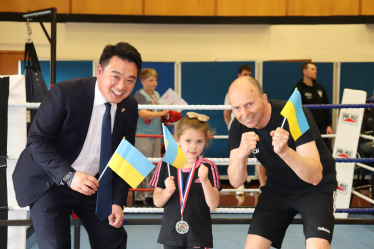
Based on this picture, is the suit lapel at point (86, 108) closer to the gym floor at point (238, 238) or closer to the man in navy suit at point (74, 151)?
the man in navy suit at point (74, 151)

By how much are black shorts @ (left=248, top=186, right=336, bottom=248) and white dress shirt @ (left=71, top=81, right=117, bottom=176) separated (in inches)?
34.8

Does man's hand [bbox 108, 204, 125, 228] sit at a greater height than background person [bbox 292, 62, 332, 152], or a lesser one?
lesser

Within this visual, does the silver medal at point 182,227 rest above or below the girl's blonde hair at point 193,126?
below

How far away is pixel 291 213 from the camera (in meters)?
1.91

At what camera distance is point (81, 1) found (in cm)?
683

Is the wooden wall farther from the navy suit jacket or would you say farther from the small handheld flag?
the small handheld flag

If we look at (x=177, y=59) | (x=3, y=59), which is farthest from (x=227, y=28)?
(x=3, y=59)

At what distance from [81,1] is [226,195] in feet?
14.7

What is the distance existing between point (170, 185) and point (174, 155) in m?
Result: 0.15

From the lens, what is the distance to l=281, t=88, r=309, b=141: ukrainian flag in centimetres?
167

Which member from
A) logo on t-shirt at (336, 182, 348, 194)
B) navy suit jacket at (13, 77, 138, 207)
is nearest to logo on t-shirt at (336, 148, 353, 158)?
logo on t-shirt at (336, 182, 348, 194)

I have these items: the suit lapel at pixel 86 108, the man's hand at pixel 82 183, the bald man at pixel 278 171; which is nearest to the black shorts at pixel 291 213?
the bald man at pixel 278 171

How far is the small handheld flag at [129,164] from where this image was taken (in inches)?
65.9

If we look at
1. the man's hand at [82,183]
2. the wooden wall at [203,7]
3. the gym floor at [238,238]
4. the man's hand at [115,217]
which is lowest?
the gym floor at [238,238]
